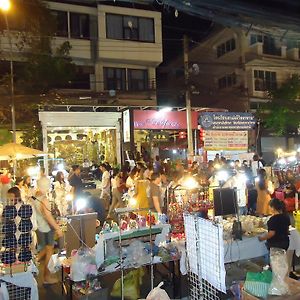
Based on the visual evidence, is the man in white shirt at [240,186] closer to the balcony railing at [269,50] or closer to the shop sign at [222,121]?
the shop sign at [222,121]

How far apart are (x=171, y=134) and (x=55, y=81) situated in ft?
22.2

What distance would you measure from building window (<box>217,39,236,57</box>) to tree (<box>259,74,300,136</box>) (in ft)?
18.9

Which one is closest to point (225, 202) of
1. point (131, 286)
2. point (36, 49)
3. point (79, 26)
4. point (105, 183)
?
point (131, 286)

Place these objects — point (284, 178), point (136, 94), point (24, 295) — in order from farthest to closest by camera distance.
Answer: point (136, 94) < point (284, 178) < point (24, 295)

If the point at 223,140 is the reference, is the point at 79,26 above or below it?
above

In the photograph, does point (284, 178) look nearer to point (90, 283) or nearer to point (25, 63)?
point (90, 283)

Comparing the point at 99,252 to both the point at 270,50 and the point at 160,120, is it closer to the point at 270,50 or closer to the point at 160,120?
the point at 160,120

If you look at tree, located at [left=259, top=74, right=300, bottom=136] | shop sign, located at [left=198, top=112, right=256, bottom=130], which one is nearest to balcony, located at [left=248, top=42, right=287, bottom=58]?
tree, located at [left=259, top=74, right=300, bottom=136]

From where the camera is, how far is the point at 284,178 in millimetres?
14867

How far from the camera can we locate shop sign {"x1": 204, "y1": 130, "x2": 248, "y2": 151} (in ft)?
55.2

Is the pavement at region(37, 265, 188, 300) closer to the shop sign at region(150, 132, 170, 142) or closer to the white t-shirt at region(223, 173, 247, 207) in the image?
the white t-shirt at region(223, 173, 247, 207)

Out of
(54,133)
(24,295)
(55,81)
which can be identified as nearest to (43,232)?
(24,295)

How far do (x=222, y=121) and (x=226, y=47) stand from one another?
16469mm

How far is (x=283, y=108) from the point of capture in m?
25.5
